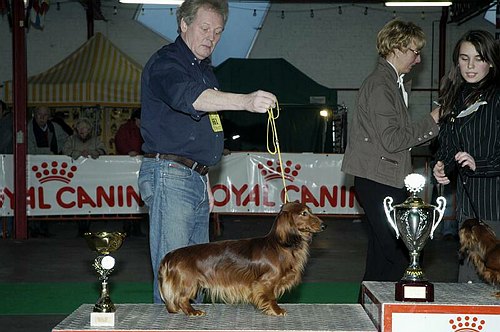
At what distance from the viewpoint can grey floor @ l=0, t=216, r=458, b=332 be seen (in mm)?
6828

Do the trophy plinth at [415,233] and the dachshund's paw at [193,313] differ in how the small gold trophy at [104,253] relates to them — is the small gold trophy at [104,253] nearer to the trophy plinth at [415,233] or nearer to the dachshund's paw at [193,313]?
the dachshund's paw at [193,313]

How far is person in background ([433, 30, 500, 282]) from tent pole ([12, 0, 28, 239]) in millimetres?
6670

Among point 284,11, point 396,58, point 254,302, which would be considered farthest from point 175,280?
point 284,11

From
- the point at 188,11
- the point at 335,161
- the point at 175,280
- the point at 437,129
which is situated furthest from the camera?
the point at 335,161

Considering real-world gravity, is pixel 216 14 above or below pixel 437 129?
above

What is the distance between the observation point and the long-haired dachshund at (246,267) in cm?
288

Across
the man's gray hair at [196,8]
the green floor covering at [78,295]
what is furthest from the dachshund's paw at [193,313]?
the green floor covering at [78,295]

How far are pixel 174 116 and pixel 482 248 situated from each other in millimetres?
1277

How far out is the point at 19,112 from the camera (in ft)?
30.7

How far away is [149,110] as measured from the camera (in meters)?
3.09

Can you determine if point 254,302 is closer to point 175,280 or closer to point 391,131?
point 175,280

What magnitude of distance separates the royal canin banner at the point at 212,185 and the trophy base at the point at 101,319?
639 centimetres

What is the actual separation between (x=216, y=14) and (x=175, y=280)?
3.33 ft

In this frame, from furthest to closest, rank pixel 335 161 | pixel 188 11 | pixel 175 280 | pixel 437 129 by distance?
pixel 335 161
pixel 437 129
pixel 188 11
pixel 175 280
